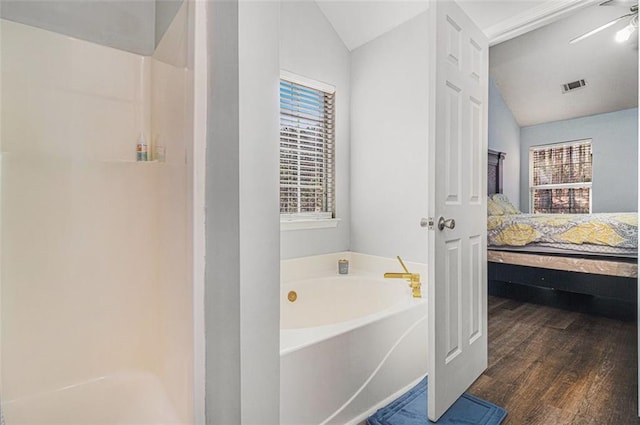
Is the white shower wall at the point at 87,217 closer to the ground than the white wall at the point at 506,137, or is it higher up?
closer to the ground

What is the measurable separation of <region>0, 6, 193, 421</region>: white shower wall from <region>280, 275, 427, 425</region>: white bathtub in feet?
1.43

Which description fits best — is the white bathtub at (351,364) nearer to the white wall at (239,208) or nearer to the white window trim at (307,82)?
the white wall at (239,208)

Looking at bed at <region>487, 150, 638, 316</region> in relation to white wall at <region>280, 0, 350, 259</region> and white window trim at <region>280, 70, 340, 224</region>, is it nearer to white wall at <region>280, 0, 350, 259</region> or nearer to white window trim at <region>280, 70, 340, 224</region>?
white wall at <region>280, 0, 350, 259</region>

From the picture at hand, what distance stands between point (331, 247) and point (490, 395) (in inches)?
57.2

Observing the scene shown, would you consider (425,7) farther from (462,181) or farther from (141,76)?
(141,76)

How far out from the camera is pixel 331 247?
2.76 metres

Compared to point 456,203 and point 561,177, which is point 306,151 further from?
point 561,177

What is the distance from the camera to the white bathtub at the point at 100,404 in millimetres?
1292

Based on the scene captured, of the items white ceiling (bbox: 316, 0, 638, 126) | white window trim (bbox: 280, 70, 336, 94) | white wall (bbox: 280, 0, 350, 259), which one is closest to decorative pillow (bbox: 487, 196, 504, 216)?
white ceiling (bbox: 316, 0, 638, 126)

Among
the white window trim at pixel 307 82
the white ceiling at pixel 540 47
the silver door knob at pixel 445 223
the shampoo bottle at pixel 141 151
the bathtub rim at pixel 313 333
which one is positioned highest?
the white ceiling at pixel 540 47

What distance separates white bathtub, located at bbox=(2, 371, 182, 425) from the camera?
1.29m

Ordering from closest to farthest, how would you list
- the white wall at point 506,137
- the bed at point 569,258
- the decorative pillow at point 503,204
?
the bed at point 569,258, the decorative pillow at point 503,204, the white wall at point 506,137

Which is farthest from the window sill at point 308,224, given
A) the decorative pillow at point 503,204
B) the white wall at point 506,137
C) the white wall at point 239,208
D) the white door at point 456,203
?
the white wall at point 506,137

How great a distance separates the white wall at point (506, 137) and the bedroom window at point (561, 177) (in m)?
0.30
